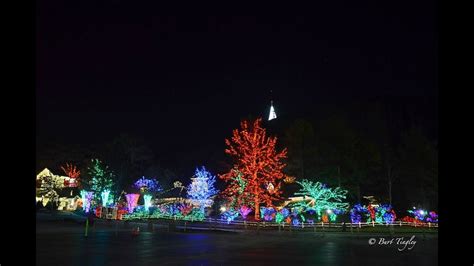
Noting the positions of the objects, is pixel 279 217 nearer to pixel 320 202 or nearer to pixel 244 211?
pixel 320 202

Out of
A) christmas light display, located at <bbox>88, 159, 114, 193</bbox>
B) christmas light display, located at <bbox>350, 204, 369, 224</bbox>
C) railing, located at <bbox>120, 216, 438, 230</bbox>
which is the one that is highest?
christmas light display, located at <bbox>88, 159, 114, 193</bbox>

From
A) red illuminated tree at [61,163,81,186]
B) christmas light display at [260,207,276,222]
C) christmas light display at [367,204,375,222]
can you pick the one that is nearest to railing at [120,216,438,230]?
christmas light display at [367,204,375,222]

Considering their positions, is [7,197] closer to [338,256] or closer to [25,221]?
[25,221]

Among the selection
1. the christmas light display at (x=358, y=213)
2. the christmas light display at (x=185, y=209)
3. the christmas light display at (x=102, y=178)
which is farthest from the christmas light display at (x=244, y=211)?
the christmas light display at (x=102, y=178)

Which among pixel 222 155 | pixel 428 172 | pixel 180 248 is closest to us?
pixel 180 248

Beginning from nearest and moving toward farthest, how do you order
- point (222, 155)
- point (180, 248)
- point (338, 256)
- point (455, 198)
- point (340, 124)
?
point (455, 198)
point (338, 256)
point (180, 248)
point (340, 124)
point (222, 155)

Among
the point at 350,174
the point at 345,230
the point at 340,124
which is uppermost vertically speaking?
the point at 340,124

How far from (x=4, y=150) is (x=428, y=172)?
1846 inches

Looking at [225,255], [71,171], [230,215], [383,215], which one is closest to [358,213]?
[383,215]

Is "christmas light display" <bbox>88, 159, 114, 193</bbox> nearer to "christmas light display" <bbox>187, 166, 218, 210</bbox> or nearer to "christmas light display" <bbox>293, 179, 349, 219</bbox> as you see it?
"christmas light display" <bbox>187, 166, 218, 210</bbox>

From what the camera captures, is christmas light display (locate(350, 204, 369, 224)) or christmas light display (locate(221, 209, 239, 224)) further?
christmas light display (locate(221, 209, 239, 224))

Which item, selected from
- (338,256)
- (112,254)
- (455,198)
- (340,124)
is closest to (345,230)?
(338,256)

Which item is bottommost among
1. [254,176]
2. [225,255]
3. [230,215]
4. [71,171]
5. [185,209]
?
[230,215]

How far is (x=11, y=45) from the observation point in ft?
11.5
